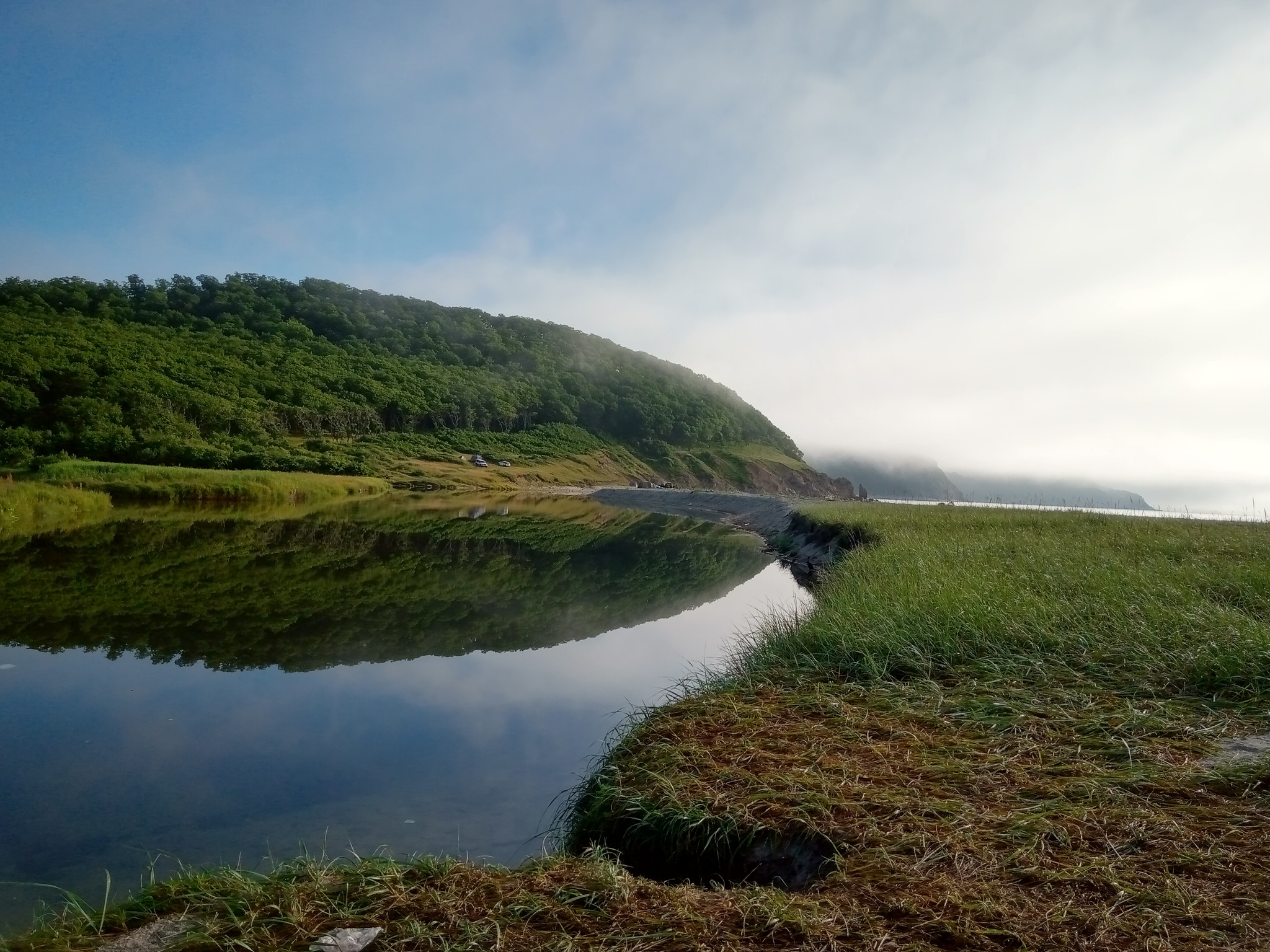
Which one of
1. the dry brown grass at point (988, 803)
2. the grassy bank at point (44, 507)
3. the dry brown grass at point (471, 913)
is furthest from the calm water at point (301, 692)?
the grassy bank at point (44, 507)

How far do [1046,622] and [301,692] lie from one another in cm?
1004

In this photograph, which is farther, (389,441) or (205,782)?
(389,441)

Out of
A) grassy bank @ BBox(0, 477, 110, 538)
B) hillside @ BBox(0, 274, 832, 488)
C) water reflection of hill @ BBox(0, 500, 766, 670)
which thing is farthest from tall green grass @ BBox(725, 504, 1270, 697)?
hillside @ BBox(0, 274, 832, 488)

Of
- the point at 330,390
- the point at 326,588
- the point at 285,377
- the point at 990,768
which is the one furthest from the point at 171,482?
the point at 330,390

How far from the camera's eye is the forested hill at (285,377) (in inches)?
2365

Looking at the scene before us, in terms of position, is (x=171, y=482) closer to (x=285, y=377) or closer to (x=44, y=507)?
(x=44, y=507)

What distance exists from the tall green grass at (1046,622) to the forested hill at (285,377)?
58629 millimetres

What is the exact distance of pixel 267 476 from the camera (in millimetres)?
50469

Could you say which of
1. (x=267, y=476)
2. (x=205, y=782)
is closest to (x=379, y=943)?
(x=205, y=782)

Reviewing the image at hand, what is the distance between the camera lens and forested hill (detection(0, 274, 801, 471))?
60.1 m

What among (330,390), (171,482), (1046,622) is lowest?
(1046,622)

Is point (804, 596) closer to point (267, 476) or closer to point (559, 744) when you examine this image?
point (559, 744)

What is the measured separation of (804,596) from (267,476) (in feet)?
141

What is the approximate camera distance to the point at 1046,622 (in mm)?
8930
